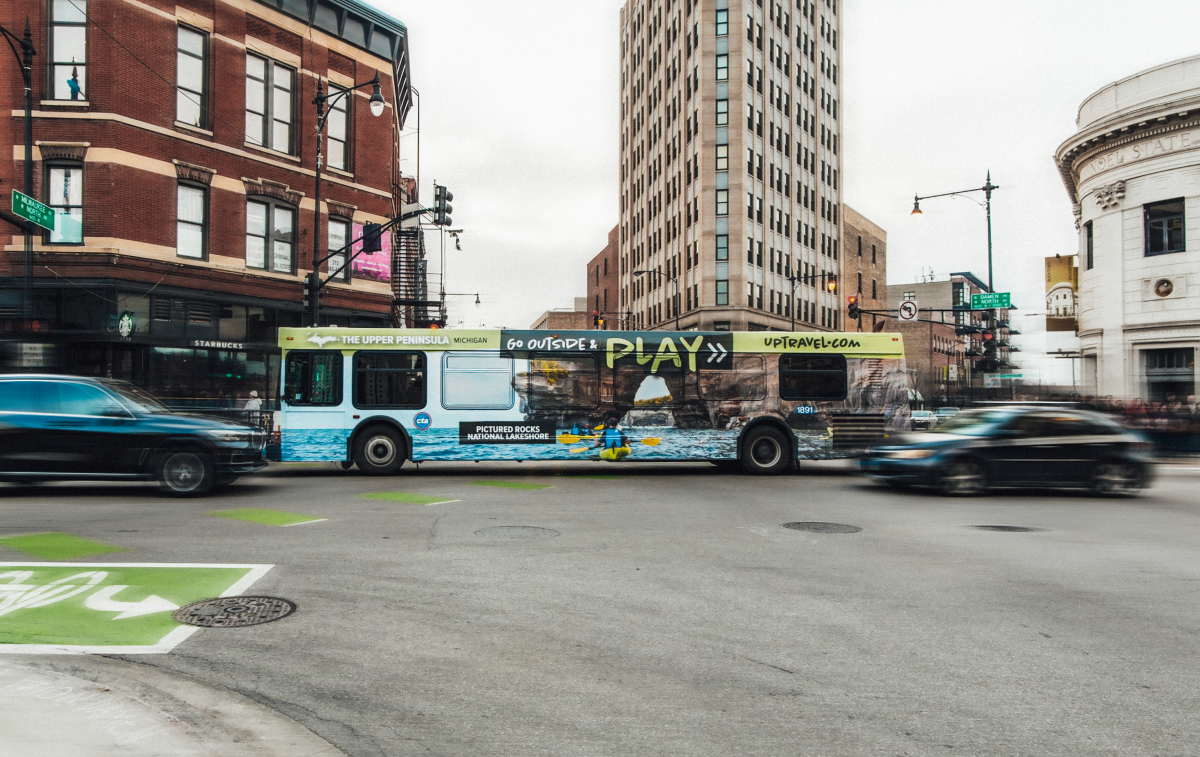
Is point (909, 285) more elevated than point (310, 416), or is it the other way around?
point (909, 285)

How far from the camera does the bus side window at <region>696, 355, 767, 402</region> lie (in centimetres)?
1570

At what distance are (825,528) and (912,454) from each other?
13.9ft

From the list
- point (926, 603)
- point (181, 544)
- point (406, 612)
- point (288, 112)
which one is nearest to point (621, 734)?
point (406, 612)

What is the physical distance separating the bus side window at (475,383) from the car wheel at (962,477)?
26.1 feet

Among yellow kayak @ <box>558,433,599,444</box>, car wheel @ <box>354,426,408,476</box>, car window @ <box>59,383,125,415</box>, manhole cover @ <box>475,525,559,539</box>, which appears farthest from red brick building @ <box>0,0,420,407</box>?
manhole cover @ <box>475,525,559,539</box>

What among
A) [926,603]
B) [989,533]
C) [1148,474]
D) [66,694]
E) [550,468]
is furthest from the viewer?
[550,468]

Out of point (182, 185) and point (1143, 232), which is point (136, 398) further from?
point (1143, 232)

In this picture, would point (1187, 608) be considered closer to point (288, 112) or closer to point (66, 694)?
point (66, 694)

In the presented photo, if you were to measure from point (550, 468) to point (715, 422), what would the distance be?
410cm

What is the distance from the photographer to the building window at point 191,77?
73.6ft

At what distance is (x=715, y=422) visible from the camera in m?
15.6

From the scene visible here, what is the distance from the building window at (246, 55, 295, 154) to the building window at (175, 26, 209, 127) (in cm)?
134

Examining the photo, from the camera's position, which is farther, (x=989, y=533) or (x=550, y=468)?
(x=550, y=468)

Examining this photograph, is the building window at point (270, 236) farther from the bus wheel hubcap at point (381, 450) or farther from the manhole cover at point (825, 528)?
the manhole cover at point (825, 528)
